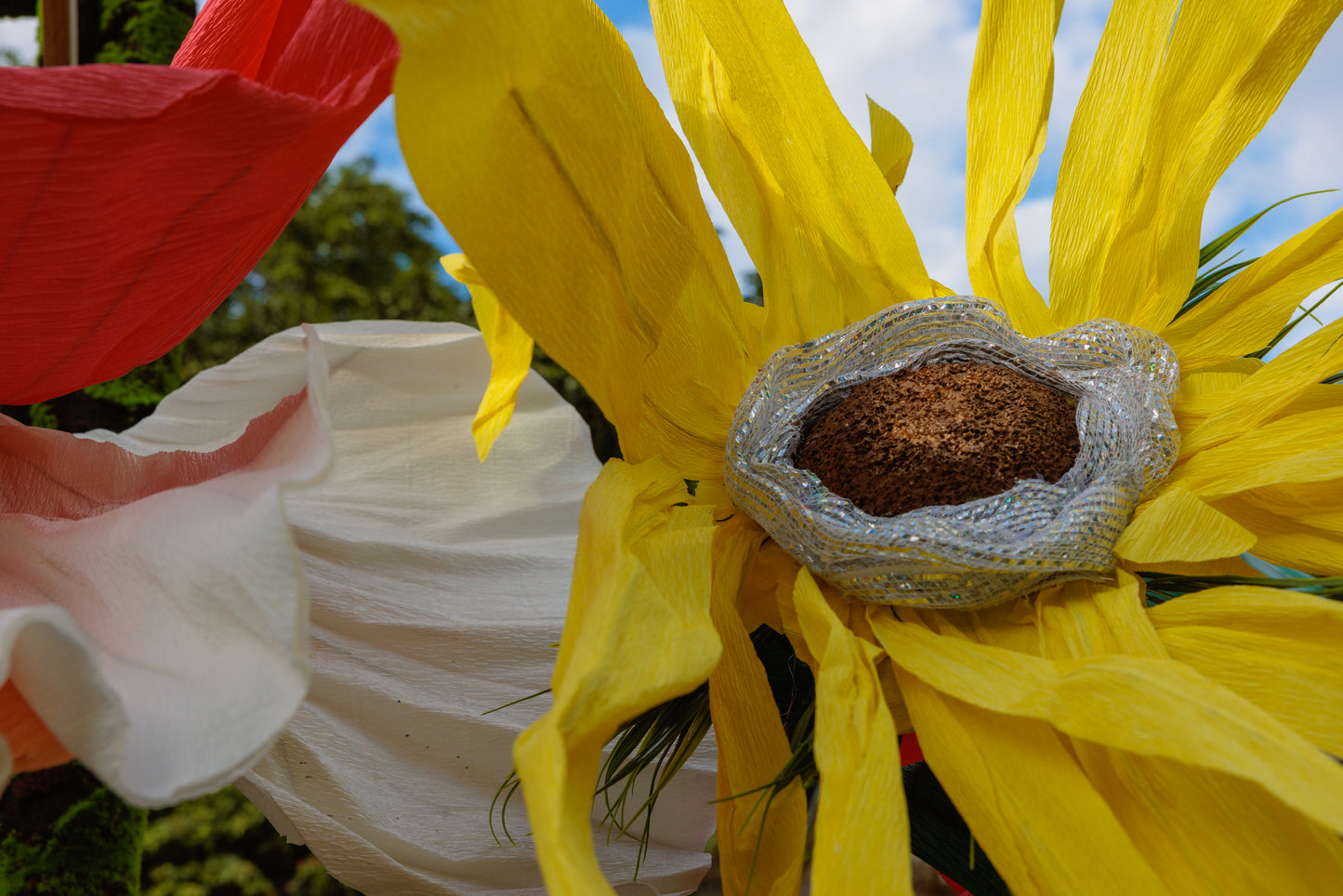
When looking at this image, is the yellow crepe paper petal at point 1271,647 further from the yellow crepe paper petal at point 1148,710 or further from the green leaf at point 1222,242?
the green leaf at point 1222,242

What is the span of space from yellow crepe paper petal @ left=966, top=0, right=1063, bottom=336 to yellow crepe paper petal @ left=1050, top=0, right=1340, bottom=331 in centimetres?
1

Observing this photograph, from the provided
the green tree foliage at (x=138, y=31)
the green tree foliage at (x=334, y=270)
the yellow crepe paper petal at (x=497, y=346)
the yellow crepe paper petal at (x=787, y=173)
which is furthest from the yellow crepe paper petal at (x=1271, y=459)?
the green tree foliage at (x=334, y=270)

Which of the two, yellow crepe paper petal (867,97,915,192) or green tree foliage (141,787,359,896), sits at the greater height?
yellow crepe paper petal (867,97,915,192)

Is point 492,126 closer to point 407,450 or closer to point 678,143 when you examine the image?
point 678,143

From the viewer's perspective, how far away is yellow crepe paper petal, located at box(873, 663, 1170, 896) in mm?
216

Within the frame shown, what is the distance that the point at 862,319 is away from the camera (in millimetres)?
337

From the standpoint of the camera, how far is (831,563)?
28cm

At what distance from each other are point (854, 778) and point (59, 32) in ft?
1.89

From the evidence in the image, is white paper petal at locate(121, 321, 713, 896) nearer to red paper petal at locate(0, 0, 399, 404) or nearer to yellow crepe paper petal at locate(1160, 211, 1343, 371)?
red paper petal at locate(0, 0, 399, 404)

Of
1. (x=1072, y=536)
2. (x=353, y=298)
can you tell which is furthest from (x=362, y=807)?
(x=353, y=298)

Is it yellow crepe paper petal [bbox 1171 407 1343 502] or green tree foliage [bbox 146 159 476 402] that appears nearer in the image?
yellow crepe paper petal [bbox 1171 407 1343 502]

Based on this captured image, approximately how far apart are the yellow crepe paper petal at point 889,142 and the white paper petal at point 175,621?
246mm

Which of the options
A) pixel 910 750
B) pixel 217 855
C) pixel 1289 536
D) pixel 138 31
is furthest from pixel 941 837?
pixel 217 855

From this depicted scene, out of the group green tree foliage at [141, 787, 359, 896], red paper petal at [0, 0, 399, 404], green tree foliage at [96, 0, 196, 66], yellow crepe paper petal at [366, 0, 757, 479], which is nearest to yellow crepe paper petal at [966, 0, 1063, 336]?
yellow crepe paper petal at [366, 0, 757, 479]
